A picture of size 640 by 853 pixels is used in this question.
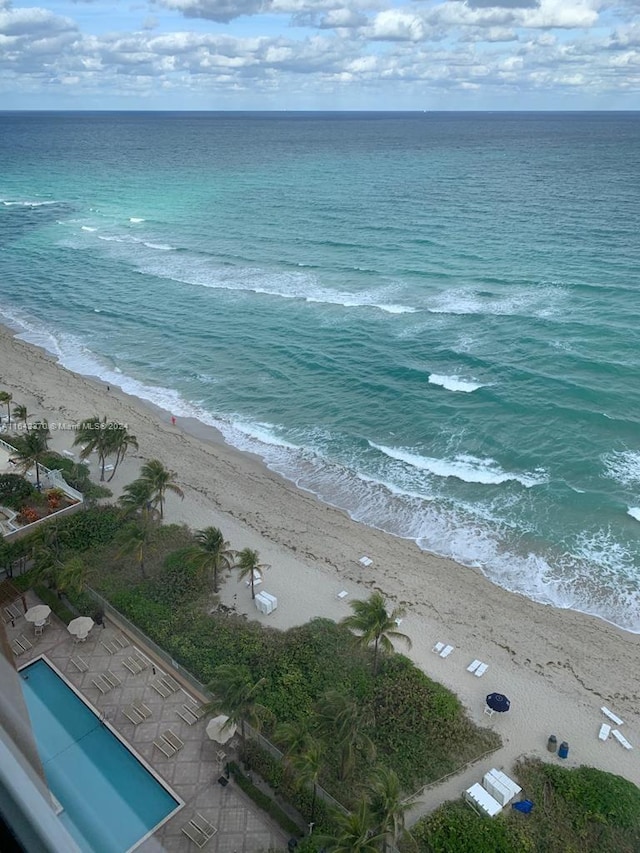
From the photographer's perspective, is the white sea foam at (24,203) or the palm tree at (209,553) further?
the white sea foam at (24,203)

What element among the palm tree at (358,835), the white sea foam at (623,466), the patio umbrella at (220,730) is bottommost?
the white sea foam at (623,466)

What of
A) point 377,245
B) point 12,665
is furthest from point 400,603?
point 377,245

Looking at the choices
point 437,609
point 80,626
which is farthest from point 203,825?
point 437,609

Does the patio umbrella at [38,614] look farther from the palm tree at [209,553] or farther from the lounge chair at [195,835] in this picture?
the lounge chair at [195,835]

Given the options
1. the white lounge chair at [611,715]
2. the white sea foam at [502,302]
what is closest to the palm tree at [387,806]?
the white lounge chair at [611,715]

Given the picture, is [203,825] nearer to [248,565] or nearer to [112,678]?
[112,678]

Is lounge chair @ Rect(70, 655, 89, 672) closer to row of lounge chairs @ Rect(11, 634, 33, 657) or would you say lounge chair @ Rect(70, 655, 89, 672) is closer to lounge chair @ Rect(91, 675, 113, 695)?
lounge chair @ Rect(91, 675, 113, 695)
